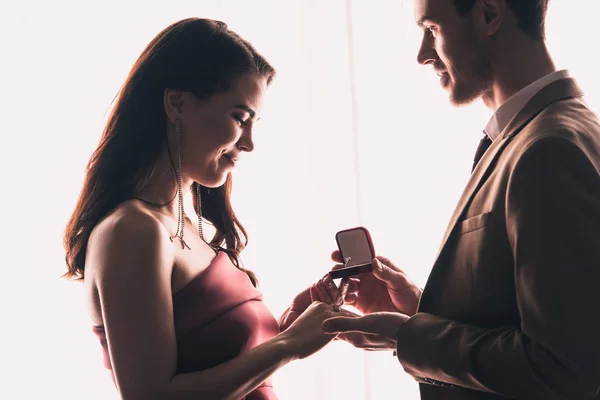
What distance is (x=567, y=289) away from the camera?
0.88 m

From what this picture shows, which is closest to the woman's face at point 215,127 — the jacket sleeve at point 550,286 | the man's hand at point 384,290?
the man's hand at point 384,290

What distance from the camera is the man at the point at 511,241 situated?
0.89m

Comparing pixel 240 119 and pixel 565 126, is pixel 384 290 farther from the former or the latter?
pixel 565 126

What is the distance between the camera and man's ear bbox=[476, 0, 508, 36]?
1.15 metres

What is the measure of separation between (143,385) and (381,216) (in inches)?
49.3

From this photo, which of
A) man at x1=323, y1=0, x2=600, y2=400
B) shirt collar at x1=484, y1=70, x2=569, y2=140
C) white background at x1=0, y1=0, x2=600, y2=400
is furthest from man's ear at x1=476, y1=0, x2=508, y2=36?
white background at x1=0, y1=0, x2=600, y2=400

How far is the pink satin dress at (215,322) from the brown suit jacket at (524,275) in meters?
0.37

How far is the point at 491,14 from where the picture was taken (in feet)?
3.82

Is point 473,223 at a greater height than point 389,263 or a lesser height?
greater

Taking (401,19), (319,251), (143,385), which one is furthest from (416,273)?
(143,385)

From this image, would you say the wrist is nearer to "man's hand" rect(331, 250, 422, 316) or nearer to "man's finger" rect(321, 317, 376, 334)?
"man's finger" rect(321, 317, 376, 334)

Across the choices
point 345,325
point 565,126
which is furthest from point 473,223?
point 345,325

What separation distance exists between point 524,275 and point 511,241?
6 cm

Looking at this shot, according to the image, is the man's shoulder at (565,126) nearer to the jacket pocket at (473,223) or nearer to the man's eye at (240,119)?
the jacket pocket at (473,223)
